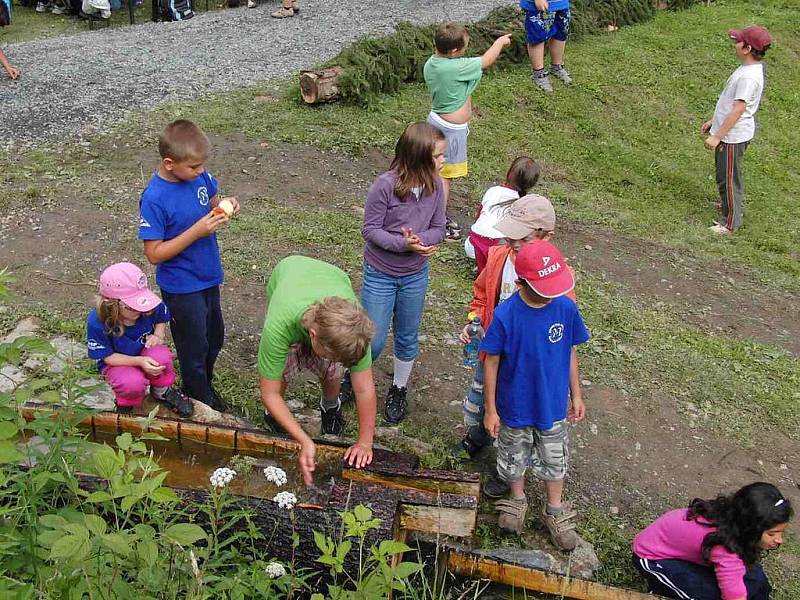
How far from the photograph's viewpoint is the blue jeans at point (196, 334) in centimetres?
373

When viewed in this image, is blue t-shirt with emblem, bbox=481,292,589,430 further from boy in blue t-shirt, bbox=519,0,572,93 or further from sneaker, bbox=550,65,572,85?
sneaker, bbox=550,65,572,85

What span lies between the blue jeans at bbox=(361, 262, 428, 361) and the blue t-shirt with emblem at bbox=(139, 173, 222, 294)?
2.59 ft

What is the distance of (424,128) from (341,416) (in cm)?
157

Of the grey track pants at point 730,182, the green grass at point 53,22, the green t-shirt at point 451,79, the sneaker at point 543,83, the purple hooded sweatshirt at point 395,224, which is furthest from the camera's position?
the green grass at point 53,22

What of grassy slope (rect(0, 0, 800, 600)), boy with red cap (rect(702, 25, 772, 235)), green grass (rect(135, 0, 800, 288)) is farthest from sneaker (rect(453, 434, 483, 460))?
boy with red cap (rect(702, 25, 772, 235))

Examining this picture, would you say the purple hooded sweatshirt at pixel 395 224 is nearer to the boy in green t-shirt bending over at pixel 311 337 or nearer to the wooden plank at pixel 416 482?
the boy in green t-shirt bending over at pixel 311 337

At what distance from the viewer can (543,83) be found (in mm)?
10320

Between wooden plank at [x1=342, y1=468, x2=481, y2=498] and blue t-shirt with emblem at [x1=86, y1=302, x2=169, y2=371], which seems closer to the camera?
wooden plank at [x1=342, y1=468, x2=481, y2=498]

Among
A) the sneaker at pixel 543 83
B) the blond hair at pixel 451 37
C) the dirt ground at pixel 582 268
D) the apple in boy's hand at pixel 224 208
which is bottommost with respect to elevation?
the dirt ground at pixel 582 268

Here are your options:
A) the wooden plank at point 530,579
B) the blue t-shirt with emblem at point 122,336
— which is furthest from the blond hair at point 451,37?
the wooden plank at point 530,579

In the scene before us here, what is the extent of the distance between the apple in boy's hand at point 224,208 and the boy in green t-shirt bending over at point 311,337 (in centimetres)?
35

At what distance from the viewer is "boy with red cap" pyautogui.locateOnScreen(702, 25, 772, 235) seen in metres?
7.19

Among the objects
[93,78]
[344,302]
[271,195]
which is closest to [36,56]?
[93,78]

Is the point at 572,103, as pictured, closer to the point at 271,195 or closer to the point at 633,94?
the point at 633,94
